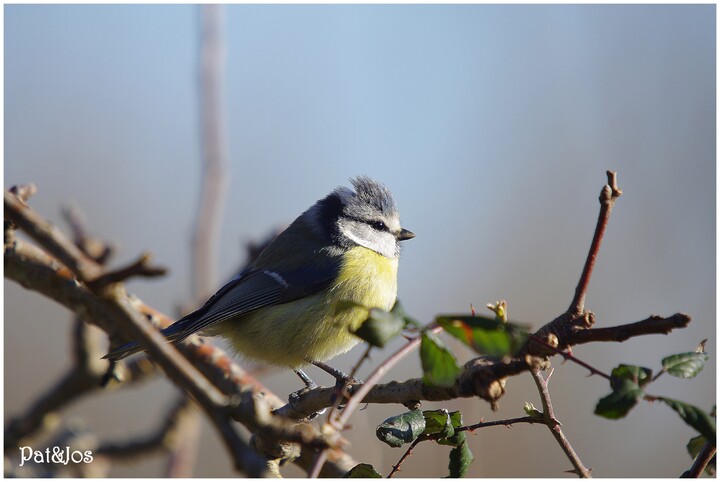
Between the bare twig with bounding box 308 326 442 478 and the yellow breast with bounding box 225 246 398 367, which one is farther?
the yellow breast with bounding box 225 246 398 367

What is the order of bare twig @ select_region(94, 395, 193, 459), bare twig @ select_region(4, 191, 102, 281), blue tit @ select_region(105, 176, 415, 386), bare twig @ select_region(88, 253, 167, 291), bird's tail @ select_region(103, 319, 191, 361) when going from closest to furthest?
bare twig @ select_region(88, 253, 167, 291), bare twig @ select_region(4, 191, 102, 281), bird's tail @ select_region(103, 319, 191, 361), bare twig @ select_region(94, 395, 193, 459), blue tit @ select_region(105, 176, 415, 386)

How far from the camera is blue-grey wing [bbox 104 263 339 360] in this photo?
2293mm

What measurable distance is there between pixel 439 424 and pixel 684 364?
0.39 m

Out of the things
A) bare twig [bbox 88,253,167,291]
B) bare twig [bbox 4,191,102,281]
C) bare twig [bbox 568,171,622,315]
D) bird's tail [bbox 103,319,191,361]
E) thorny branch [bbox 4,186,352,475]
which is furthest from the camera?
bird's tail [bbox 103,319,191,361]

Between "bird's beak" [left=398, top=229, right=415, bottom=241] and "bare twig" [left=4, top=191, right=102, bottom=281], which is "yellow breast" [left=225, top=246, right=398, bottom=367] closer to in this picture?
"bird's beak" [left=398, top=229, right=415, bottom=241]

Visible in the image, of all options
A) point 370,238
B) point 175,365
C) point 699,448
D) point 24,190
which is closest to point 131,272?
point 175,365

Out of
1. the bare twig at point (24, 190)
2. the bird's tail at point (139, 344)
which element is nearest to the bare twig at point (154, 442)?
the bird's tail at point (139, 344)

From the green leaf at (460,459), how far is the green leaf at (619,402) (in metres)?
0.36

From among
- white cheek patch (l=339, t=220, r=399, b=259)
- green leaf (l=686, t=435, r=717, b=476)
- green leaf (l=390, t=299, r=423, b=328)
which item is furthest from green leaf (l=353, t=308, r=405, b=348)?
white cheek patch (l=339, t=220, r=399, b=259)

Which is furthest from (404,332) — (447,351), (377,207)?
(377,207)

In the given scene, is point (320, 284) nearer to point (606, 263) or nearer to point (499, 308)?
point (499, 308)

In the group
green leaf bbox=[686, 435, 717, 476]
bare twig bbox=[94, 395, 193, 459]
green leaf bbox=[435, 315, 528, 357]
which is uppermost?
green leaf bbox=[435, 315, 528, 357]

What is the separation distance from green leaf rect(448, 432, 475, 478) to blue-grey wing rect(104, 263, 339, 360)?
3.89ft

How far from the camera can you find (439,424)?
1188 mm
